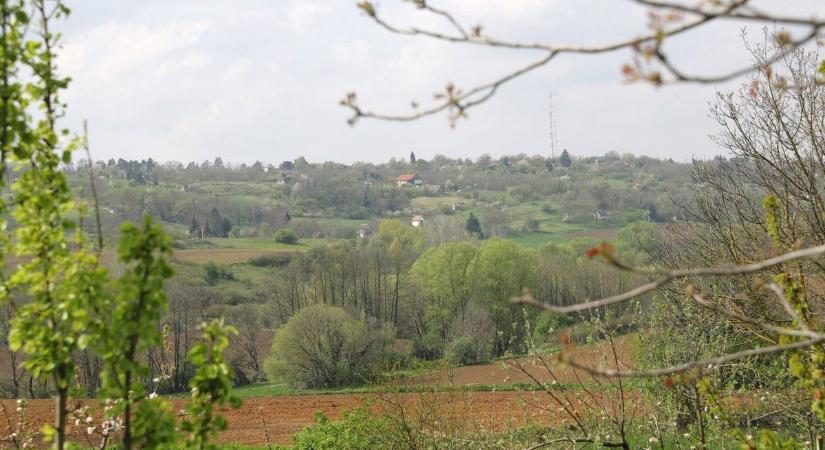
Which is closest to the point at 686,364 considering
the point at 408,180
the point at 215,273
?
the point at 215,273

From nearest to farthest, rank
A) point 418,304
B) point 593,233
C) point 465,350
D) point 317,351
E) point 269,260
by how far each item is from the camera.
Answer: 1. point 317,351
2. point 465,350
3. point 418,304
4. point 269,260
5. point 593,233

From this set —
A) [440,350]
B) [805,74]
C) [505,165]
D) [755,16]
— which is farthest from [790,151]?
[505,165]

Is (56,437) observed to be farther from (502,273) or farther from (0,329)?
(502,273)

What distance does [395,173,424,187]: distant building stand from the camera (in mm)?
140375

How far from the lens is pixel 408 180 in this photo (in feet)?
470

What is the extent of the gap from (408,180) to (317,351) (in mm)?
109592

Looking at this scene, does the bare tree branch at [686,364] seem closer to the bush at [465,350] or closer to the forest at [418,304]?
the forest at [418,304]

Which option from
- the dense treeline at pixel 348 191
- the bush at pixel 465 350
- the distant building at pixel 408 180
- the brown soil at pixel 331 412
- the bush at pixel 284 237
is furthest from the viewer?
the distant building at pixel 408 180

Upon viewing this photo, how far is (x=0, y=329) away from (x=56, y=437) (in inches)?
1554

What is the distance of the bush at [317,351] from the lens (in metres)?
34.5

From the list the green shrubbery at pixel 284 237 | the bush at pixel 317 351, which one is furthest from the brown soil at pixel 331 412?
the green shrubbery at pixel 284 237

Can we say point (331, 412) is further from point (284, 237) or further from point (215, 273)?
point (284, 237)

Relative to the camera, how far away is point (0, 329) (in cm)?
3797

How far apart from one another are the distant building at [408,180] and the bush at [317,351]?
4059 inches
